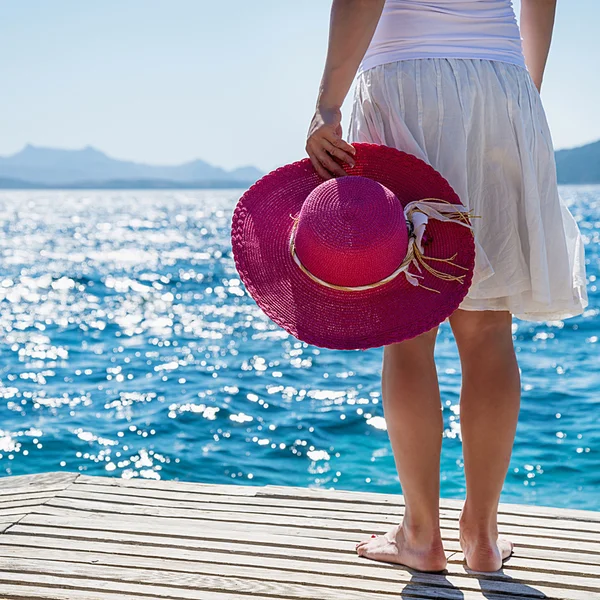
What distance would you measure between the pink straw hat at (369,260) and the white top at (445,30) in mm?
223

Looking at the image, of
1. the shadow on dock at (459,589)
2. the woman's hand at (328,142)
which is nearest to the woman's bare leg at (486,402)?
the shadow on dock at (459,589)

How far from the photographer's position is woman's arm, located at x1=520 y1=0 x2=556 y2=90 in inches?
74.8

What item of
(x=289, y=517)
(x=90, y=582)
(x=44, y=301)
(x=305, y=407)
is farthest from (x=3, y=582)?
(x=44, y=301)

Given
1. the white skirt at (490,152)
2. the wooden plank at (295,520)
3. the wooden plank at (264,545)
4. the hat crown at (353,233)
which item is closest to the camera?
the hat crown at (353,233)

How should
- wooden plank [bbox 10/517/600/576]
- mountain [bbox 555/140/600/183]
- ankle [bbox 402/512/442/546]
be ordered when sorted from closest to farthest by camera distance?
ankle [bbox 402/512/442/546]
wooden plank [bbox 10/517/600/576]
mountain [bbox 555/140/600/183]

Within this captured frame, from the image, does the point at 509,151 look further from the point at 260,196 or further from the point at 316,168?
the point at 260,196

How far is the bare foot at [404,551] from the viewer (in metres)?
1.83

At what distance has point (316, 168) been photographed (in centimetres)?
173

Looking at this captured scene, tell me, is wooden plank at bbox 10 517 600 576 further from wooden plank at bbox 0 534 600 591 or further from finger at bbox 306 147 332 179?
finger at bbox 306 147 332 179

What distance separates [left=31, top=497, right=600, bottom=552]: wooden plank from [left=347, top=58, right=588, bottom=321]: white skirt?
0.64m

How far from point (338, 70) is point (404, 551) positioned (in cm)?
104

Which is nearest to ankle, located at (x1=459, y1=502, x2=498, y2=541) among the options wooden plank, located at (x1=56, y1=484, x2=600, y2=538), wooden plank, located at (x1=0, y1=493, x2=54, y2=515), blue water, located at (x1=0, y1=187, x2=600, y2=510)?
wooden plank, located at (x1=56, y1=484, x2=600, y2=538)

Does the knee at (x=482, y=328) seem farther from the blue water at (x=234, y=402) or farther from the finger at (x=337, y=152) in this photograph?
the blue water at (x=234, y=402)

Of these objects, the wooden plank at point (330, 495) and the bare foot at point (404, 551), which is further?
the wooden plank at point (330, 495)
